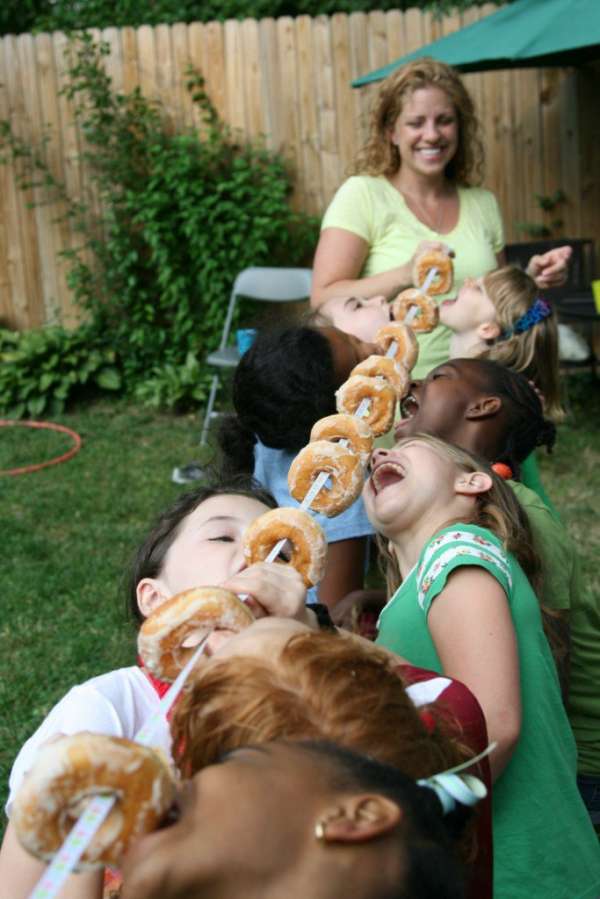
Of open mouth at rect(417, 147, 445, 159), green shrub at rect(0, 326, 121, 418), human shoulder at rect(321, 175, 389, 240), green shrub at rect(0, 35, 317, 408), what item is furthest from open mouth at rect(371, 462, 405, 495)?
green shrub at rect(0, 326, 121, 418)

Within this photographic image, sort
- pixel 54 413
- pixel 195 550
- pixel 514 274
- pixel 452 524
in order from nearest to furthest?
pixel 195 550 < pixel 452 524 < pixel 514 274 < pixel 54 413

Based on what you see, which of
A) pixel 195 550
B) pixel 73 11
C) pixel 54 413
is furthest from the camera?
pixel 73 11

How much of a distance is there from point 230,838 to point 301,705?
24 cm

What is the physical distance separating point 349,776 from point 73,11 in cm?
1458

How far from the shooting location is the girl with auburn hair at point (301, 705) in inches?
43.1

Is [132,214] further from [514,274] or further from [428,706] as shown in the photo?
[428,706]

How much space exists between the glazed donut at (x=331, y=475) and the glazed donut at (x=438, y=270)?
1435 millimetres

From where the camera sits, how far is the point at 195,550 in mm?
1942

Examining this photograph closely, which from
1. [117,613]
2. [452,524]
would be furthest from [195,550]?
[117,613]

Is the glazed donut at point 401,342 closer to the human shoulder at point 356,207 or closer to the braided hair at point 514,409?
the braided hair at point 514,409

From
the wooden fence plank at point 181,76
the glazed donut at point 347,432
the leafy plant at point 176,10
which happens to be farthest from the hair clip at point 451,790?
the leafy plant at point 176,10

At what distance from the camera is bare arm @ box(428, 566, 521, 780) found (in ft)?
5.70

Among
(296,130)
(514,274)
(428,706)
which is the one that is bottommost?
(428,706)

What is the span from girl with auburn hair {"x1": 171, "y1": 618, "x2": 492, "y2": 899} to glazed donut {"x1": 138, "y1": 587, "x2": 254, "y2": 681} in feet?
0.15
